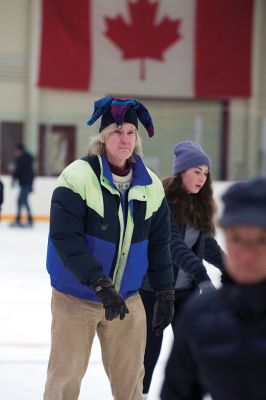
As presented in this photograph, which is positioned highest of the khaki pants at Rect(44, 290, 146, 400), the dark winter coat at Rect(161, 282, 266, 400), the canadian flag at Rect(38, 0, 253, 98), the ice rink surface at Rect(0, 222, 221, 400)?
the canadian flag at Rect(38, 0, 253, 98)

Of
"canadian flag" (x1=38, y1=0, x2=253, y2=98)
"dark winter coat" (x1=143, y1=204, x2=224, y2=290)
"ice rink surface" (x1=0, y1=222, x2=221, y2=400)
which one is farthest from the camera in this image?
"canadian flag" (x1=38, y1=0, x2=253, y2=98)

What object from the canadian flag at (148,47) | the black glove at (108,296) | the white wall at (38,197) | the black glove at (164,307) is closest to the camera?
the black glove at (108,296)

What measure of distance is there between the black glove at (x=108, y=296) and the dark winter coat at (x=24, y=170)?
10.4m

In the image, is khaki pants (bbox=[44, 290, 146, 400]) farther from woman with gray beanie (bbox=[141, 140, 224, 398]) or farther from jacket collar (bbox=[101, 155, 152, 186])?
woman with gray beanie (bbox=[141, 140, 224, 398])

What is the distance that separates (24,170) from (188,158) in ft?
32.0

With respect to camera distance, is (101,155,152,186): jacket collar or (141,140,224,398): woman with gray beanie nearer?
(101,155,152,186): jacket collar

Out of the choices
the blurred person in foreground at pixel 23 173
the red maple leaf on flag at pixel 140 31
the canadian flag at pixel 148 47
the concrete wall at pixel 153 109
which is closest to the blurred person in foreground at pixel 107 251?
the blurred person in foreground at pixel 23 173

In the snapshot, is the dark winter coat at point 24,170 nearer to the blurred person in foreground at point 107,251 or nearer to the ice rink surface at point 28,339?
the ice rink surface at point 28,339

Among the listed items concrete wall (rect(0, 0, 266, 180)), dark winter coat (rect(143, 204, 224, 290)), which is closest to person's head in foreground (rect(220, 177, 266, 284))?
dark winter coat (rect(143, 204, 224, 290))

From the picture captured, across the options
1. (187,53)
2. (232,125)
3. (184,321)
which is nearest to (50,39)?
(187,53)

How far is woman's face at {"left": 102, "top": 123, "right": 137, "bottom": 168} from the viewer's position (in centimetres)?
246

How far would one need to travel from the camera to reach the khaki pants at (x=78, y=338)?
7.92ft

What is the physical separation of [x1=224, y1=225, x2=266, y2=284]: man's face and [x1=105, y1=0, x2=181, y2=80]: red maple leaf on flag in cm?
1539

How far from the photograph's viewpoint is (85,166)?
7.93 ft
